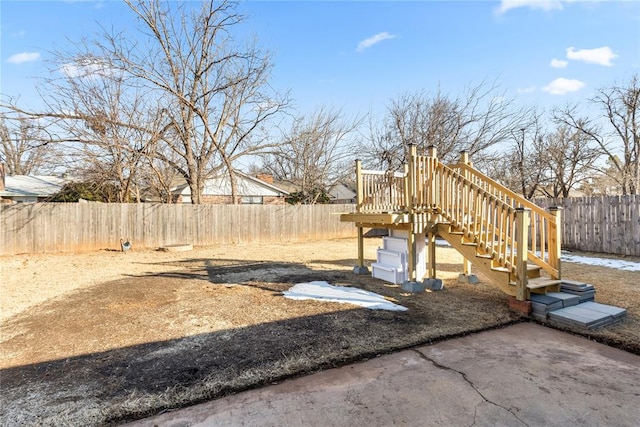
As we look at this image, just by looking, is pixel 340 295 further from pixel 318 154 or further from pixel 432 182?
pixel 318 154

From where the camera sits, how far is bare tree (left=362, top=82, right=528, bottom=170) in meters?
15.9

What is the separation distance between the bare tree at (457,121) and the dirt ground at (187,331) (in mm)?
10753

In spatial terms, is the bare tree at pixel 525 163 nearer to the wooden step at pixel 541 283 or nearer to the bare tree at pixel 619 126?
the bare tree at pixel 619 126

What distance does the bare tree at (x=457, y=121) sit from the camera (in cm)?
1585

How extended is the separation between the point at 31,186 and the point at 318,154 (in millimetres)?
16199

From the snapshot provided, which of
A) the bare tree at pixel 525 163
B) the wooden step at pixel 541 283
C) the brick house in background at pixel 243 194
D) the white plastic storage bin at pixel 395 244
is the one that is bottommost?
the wooden step at pixel 541 283

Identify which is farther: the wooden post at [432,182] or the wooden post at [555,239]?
the wooden post at [432,182]

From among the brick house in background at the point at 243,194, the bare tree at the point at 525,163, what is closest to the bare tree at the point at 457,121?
the bare tree at the point at 525,163

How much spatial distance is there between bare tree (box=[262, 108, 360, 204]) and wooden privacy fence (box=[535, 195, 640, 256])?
11.7m

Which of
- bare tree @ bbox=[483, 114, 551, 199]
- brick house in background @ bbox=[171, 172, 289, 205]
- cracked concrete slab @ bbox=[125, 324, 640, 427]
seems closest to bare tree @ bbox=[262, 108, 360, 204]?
brick house in background @ bbox=[171, 172, 289, 205]

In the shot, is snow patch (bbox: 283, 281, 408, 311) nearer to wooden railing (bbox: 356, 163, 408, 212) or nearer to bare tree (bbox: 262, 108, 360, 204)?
wooden railing (bbox: 356, 163, 408, 212)

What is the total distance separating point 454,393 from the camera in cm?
217

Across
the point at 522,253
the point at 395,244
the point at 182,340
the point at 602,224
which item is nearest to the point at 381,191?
the point at 395,244

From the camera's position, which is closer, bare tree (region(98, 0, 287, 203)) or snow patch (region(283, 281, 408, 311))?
snow patch (region(283, 281, 408, 311))
